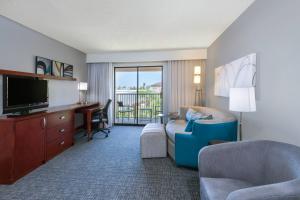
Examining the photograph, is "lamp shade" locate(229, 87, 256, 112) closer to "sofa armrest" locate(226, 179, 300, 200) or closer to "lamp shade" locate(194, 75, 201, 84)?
"sofa armrest" locate(226, 179, 300, 200)

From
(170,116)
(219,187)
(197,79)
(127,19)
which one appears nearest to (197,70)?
(197,79)

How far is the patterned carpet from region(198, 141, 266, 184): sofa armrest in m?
0.63

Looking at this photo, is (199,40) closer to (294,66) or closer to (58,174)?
(294,66)

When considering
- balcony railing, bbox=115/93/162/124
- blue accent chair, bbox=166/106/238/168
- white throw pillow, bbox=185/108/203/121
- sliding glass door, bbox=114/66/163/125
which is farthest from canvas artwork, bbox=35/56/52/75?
white throw pillow, bbox=185/108/203/121

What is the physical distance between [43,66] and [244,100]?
12.8 ft

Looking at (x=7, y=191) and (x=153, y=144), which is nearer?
(x=7, y=191)

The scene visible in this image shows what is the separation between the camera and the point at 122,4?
2486 mm

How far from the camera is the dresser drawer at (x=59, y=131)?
10.4 feet

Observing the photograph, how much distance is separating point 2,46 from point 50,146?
6.04 feet

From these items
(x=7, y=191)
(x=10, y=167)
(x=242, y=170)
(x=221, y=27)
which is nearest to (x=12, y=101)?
(x=10, y=167)

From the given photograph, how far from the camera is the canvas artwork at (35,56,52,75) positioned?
3654 millimetres

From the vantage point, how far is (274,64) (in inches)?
78.7

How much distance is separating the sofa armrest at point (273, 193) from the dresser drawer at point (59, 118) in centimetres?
309

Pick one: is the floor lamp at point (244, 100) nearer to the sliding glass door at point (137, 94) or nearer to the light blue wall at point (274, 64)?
the light blue wall at point (274, 64)
